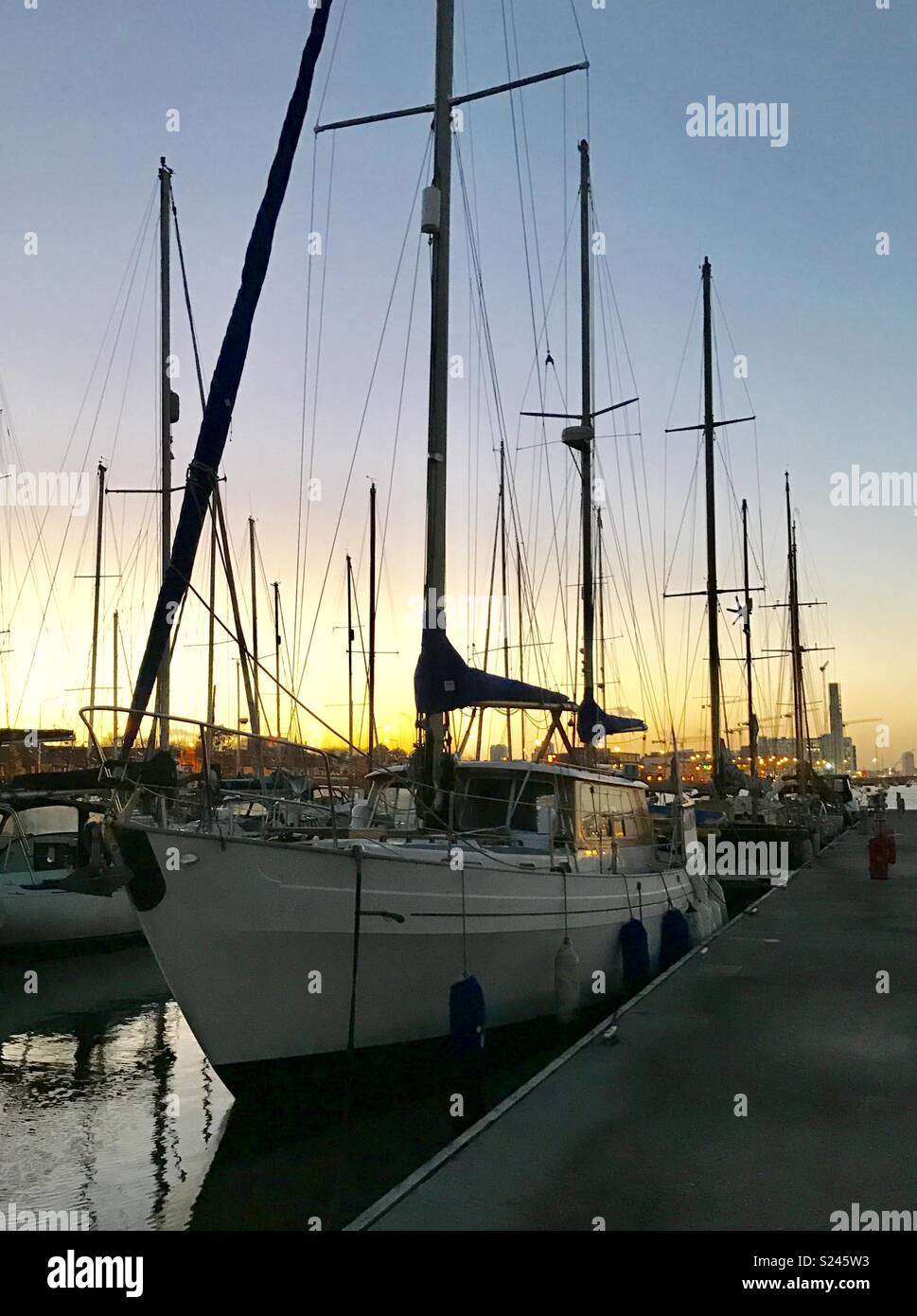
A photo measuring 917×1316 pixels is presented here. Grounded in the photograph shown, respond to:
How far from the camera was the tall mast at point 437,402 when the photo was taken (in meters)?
11.8

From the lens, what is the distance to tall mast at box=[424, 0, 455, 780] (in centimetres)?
1184

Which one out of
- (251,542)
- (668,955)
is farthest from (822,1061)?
(251,542)

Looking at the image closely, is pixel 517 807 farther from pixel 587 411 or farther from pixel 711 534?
pixel 711 534

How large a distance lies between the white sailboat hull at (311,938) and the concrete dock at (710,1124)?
157cm

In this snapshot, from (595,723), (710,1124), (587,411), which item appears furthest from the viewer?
(587,411)

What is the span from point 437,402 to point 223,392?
2.76 metres

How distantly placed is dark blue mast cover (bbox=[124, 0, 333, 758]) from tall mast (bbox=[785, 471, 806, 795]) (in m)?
43.9

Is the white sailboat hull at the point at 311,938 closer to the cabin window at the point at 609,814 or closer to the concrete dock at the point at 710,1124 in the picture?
the concrete dock at the point at 710,1124

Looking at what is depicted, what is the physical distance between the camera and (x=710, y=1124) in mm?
6844

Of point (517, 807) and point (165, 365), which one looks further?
point (165, 365)

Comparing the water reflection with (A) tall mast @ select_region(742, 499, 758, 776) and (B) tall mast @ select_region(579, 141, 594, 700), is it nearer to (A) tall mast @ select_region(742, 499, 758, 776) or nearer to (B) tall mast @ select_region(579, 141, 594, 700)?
(B) tall mast @ select_region(579, 141, 594, 700)

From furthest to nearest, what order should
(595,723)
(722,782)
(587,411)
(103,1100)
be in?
1. (722,782)
2. (587,411)
3. (595,723)
4. (103,1100)

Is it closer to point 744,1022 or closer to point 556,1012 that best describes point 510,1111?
point 744,1022

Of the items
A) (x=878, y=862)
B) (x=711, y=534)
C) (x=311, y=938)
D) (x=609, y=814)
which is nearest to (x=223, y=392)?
(x=311, y=938)
